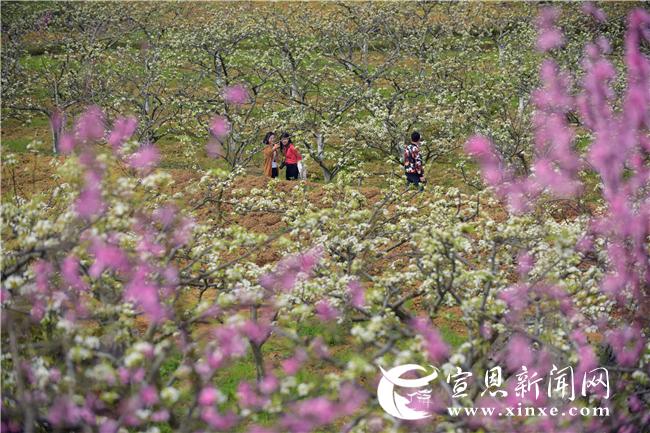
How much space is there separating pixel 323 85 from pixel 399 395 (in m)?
22.8

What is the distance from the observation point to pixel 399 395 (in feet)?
25.2

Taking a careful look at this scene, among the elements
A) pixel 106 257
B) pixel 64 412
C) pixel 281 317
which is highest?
pixel 106 257

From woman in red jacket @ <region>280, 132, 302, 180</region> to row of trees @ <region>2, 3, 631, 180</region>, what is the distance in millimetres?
1520

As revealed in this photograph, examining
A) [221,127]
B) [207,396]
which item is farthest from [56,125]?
[207,396]

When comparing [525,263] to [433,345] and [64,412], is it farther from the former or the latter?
[64,412]

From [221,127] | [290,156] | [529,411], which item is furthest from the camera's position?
[290,156]

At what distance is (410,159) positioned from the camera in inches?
741

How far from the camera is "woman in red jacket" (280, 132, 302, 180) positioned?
20531 millimetres

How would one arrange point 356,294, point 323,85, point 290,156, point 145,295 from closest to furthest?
point 145,295
point 356,294
point 290,156
point 323,85

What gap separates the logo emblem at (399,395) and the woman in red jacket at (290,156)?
13.2 metres

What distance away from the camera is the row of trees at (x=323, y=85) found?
22562 mm

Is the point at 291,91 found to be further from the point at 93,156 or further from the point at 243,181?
the point at 93,156

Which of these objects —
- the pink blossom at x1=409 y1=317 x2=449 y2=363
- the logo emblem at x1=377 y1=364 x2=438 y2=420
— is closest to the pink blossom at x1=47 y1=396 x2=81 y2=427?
the logo emblem at x1=377 y1=364 x2=438 y2=420

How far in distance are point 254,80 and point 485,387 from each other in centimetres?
2736
